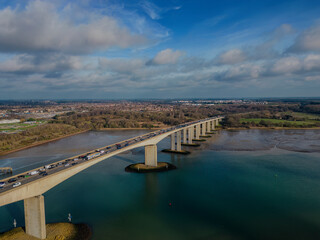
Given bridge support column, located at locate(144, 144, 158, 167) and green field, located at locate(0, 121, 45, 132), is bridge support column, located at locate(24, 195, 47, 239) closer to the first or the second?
bridge support column, located at locate(144, 144, 158, 167)

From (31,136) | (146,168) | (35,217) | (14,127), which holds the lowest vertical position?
(146,168)

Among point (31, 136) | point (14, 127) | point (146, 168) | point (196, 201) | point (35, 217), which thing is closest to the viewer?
point (35, 217)

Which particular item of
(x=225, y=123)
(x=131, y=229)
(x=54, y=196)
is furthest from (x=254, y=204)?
(x=225, y=123)

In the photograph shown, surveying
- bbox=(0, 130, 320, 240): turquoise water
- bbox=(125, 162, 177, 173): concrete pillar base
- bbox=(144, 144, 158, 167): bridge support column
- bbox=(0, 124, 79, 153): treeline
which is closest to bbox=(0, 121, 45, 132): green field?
bbox=(0, 124, 79, 153): treeline

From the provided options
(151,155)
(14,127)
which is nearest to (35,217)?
(151,155)

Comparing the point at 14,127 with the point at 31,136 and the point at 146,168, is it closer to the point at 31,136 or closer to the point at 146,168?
the point at 31,136

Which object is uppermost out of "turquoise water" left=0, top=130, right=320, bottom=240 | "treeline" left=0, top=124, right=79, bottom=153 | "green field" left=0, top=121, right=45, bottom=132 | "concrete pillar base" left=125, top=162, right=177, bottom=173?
"green field" left=0, top=121, right=45, bottom=132
